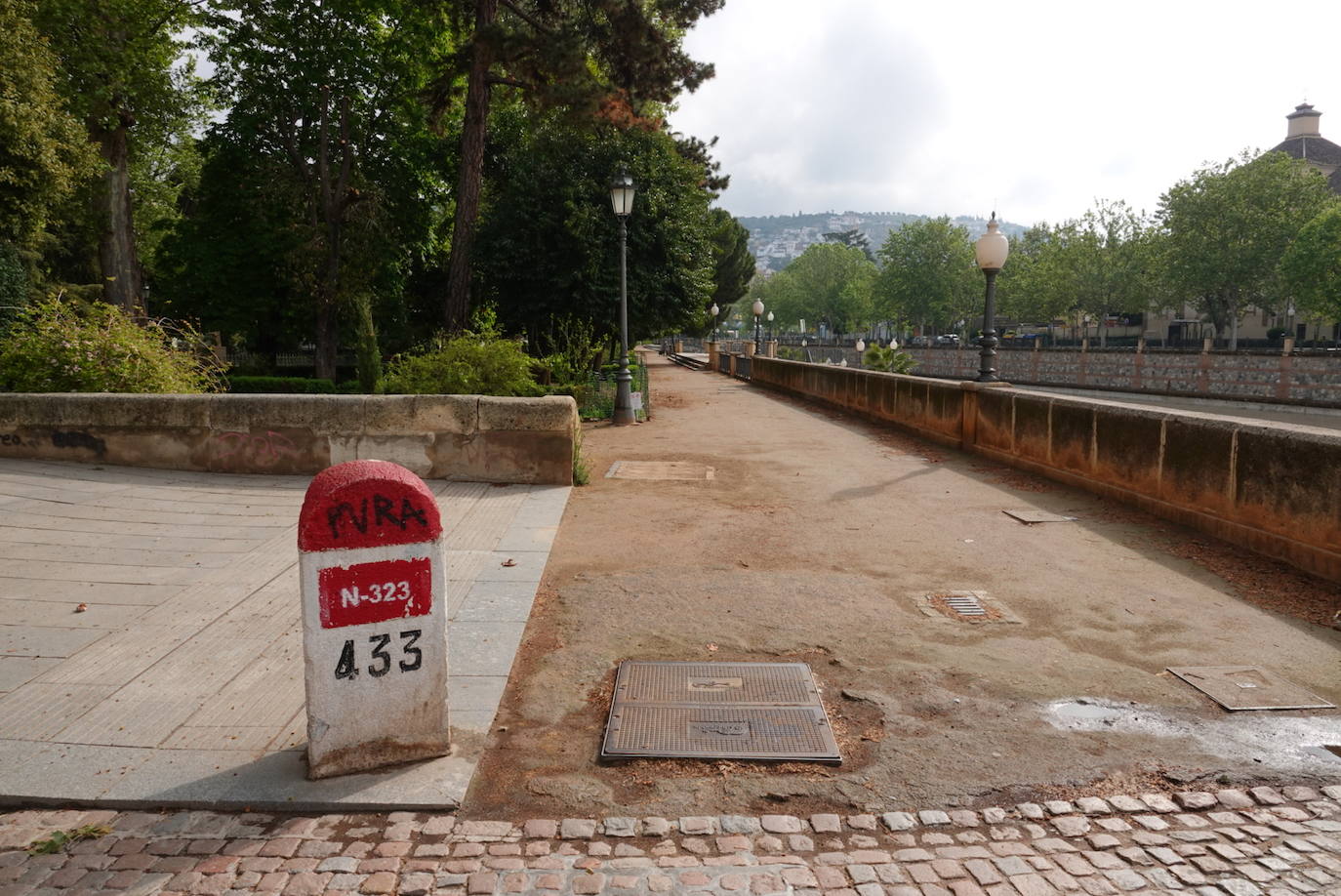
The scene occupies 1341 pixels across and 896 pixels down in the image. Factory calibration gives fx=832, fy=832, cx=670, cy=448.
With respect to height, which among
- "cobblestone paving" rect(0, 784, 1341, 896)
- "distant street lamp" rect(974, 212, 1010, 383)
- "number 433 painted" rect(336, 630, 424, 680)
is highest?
"distant street lamp" rect(974, 212, 1010, 383)

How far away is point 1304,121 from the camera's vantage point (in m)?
76.5

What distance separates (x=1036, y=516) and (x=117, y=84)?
1062 inches

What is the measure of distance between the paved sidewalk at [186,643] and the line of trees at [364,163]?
8.36 metres

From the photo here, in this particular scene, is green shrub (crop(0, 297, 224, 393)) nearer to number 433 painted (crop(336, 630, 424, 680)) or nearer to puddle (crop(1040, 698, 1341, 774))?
number 433 painted (crop(336, 630, 424, 680))

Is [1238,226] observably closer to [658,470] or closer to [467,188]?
[467,188]

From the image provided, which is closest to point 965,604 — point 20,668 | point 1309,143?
point 20,668

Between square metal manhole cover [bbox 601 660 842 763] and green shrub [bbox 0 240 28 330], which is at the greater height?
green shrub [bbox 0 240 28 330]

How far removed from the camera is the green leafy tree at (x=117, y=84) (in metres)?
22.9

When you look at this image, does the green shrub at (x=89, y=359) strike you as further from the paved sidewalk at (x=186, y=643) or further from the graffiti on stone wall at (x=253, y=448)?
the paved sidewalk at (x=186, y=643)

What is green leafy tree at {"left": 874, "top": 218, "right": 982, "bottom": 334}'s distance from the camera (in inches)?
3639

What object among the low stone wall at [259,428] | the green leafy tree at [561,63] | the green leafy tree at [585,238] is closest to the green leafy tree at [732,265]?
the green leafy tree at [585,238]

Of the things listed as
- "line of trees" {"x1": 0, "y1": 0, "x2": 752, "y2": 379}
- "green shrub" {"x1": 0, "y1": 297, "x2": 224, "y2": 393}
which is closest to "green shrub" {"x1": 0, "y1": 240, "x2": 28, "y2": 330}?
"line of trees" {"x1": 0, "y1": 0, "x2": 752, "y2": 379}

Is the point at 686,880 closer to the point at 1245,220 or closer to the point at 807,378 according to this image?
the point at 807,378

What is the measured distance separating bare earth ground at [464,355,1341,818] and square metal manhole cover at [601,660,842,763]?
89mm
